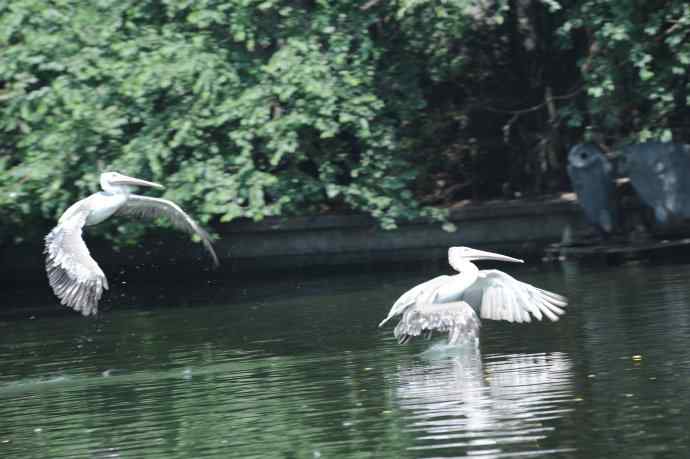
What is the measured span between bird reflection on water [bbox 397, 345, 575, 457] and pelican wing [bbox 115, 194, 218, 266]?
10.2 feet

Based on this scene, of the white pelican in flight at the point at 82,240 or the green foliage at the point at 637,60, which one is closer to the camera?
the white pelican in flight at the point at 82,240

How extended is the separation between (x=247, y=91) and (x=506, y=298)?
7.25 m

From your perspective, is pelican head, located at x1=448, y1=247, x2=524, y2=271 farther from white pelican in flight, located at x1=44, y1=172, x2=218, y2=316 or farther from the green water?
white pelican in flight, located at x1=44, y1=172, x2=218, y2=316

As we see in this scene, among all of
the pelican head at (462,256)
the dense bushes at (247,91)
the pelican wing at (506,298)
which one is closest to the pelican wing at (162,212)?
the pelican head at (462,256)

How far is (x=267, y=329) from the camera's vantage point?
15.1 m

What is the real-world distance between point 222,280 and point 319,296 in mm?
4325

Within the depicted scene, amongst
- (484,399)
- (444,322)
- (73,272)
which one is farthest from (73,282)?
(484,399)

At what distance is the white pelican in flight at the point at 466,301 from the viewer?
11.9 metres

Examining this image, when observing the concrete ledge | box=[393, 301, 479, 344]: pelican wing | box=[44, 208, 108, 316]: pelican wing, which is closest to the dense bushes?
the concrete ledge

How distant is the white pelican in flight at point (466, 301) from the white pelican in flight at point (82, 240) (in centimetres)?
264

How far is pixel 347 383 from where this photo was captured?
11031mm

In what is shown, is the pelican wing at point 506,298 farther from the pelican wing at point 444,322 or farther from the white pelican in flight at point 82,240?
the white pelican in flight at point 82,240

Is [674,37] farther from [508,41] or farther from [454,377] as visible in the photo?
[454,377]

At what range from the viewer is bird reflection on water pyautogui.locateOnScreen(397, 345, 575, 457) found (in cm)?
842
